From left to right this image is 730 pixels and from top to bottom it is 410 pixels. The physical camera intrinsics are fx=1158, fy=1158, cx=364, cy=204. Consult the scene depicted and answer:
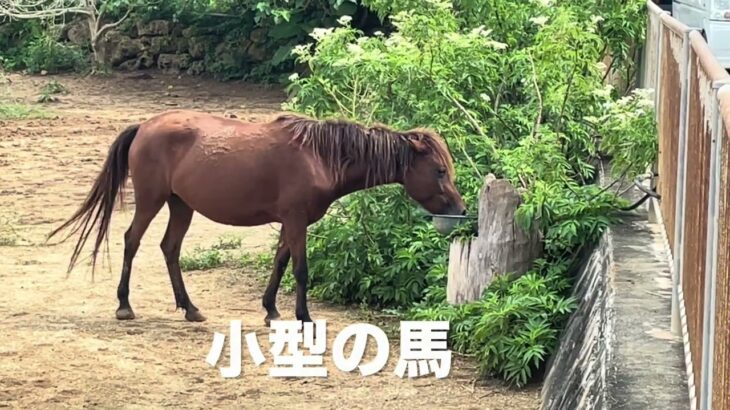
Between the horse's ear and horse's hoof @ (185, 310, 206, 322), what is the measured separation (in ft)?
5.19

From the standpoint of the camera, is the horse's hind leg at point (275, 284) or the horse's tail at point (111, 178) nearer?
the horse's hind leg at point (275, 284)

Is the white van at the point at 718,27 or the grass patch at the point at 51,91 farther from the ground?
the white van at the point at 718,27

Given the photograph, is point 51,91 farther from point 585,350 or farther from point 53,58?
point 585,350

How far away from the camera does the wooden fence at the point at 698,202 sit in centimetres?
268

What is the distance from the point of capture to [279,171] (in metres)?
6.57

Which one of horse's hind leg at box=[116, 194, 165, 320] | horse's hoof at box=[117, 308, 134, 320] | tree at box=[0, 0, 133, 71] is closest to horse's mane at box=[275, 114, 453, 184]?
horse's hind leg at box=[116, 194, 165, 320]

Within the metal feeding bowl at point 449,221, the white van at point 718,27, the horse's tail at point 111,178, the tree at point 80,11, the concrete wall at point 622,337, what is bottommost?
the concrete wall at point 622,337

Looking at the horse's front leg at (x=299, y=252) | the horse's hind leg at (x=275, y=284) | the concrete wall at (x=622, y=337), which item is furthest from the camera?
the horse's hind leg at (x=275, y=284)

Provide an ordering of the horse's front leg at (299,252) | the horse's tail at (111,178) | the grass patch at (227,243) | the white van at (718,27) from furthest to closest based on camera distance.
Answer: the white van at (718,27), the grass patch at (227,243), the horse's tail at (111,178), the horse's front leg at (299,252)

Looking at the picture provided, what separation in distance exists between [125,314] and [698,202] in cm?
409

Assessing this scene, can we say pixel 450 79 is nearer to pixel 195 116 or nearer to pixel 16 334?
pixel 195 116

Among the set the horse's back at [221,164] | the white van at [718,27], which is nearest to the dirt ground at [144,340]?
the horse's back at [221,164]

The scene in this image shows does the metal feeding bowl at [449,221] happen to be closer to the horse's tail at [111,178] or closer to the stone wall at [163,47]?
the horse's tail at [111,178]

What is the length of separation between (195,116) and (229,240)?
95.5 inches
